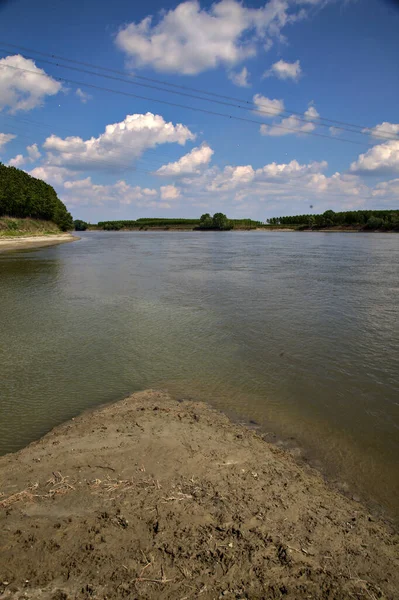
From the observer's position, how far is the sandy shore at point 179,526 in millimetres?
2938

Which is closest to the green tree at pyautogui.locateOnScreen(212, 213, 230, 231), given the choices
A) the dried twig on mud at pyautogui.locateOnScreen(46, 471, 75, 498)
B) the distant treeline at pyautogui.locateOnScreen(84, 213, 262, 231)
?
the distant treeline at pyautogui.locateOnScreen(84, 213, 262, 231)

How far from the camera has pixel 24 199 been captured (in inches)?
2955

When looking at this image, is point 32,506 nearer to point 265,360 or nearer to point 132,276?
point 265,360

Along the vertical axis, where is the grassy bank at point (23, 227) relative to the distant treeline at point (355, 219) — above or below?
below

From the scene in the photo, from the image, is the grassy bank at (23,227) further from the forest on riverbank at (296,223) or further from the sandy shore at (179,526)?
the forest on riverbank at (296,223)

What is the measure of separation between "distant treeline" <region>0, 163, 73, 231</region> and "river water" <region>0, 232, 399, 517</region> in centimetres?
6366

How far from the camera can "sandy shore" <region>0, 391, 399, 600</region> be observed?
294 cm

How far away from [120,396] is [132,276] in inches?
720

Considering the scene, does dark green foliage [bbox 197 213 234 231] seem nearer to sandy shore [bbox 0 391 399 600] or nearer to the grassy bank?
the grassy bank

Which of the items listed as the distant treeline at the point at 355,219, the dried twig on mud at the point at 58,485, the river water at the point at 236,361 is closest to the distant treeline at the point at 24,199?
the river water at the point at 236,361

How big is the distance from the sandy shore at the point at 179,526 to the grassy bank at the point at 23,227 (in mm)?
63259

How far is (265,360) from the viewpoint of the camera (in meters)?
9.12

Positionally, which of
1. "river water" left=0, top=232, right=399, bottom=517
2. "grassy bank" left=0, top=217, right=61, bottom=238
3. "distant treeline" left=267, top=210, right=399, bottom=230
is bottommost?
"river water" left=0, top=232, right=399, bottom=517

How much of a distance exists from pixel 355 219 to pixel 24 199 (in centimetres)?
10549
